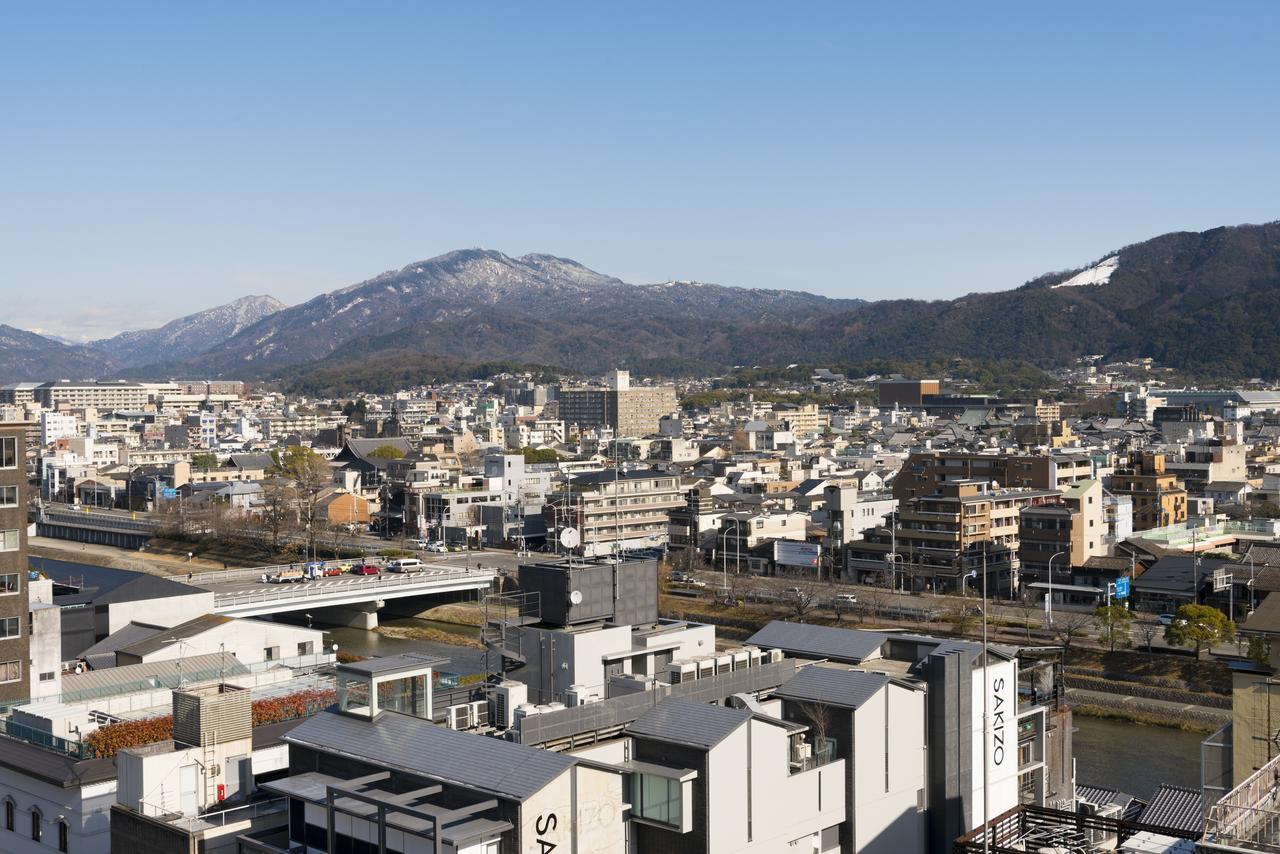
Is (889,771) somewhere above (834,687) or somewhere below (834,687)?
below

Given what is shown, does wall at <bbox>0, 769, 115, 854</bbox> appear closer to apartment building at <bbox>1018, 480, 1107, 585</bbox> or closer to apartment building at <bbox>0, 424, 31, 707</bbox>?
apartment building at <bbox>0, 424, 31, 707</bbox>

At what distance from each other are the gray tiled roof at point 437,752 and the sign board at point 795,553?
1794cm

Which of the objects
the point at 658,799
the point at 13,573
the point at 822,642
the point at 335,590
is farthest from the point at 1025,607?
the point at 658,799

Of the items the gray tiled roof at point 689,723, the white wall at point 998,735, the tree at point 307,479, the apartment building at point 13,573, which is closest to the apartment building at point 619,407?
the tree at point 307,479

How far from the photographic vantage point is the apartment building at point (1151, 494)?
25141 mm

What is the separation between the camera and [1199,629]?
15.8 m

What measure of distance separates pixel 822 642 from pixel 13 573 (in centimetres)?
572

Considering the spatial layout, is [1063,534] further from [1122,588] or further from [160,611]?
[160,611]

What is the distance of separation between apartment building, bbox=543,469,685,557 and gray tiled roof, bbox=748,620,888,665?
17.8 metres

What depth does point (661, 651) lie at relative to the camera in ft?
26.0

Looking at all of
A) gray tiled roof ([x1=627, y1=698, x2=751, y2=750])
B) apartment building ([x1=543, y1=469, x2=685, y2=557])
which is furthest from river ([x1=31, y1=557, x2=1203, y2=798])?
apartment building ([x1=543, y1=469, x2=685, y2=557])

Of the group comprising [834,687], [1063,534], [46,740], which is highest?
[834,687]

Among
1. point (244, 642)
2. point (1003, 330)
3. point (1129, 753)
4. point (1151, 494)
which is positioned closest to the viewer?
point (1129, 753)

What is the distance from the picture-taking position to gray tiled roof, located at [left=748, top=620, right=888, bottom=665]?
324 inches
